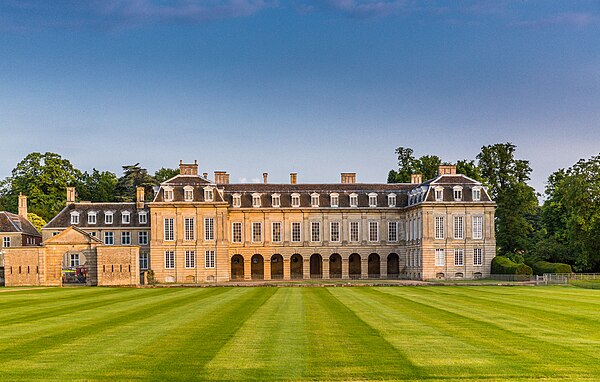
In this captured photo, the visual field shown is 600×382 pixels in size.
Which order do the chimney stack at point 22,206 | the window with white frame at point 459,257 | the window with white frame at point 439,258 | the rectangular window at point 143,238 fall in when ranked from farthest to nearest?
the chimney stack at point 22,206 → the rectangular window at point 143,238 → the window with white frame at point 459,257 → the window with white frame at point 439,258

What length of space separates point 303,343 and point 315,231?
56067mm

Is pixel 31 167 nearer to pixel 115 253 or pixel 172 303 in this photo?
pixel 115 253

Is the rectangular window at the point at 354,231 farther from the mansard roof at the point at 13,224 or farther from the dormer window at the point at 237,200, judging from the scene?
the mansard roof at the point at 13,224

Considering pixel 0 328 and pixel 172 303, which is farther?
pixel 172 303

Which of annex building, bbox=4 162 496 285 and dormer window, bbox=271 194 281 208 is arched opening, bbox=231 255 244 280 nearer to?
annex building, bbox=4 162 496 285

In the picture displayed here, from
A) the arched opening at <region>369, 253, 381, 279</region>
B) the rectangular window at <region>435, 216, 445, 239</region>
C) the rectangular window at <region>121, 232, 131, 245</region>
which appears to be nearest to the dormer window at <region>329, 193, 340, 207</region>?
the arched opening at <region>369, 253, 381, 279</region>

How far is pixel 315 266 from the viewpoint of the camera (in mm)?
76562

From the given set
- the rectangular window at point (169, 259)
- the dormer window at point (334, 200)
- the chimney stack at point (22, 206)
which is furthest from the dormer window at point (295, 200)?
the chimney stack at point (22, 206)

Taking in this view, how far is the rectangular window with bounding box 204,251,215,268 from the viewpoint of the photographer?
Result: 224ft

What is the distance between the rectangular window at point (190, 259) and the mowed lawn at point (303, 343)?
1594 inches

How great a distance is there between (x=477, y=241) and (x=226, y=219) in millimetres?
23044

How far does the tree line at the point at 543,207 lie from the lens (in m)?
60.3

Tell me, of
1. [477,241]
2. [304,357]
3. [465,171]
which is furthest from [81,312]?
[465,171]

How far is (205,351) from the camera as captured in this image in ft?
52.5
